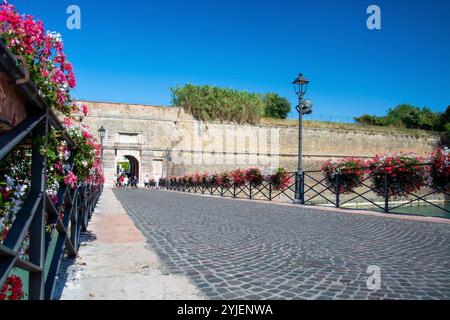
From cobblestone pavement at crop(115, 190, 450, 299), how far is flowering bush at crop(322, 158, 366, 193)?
431 cm

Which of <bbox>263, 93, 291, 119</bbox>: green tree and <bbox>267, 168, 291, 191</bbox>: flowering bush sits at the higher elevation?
<bbox>263, 93, 291, 119</bbox>: green tree

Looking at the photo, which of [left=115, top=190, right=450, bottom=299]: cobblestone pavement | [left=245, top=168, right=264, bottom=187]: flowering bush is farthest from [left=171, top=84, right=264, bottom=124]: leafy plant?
[left=115, top=190, right=450, bottom=299]: cobblestone pavement

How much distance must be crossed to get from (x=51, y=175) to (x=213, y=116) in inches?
1332

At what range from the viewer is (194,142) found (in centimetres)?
3462

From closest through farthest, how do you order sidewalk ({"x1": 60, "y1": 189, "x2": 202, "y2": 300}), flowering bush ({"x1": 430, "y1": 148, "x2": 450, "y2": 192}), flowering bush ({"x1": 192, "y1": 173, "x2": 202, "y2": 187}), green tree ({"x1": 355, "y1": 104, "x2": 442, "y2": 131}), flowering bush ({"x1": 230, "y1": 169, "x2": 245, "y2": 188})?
1. sidewalk ({"x1": 60, "y1": 189, "x2": 202, "y2": 300})
2. flowering bush ({"x1": 430, "y1": 148, "x2": 450, "y2": 192})
3. flowering bush ({"x1": 230, "y1": 169, "x2": 245, "y2": 188})
4. flowering bush ({"x1": 192, "y1": 173, "x2": 202, "y2": 187})
5. green tree ({"x1": 355, "y1": 104, "x2": 442, "y2": 131})

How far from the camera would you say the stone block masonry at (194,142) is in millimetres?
32750

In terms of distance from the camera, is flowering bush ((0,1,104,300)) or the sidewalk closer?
flowering bush ((0,1,104,300))

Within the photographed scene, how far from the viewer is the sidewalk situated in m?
2.07

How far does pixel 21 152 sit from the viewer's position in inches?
81.4

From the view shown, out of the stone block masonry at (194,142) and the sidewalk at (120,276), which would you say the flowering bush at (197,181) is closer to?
the stone block masonry at (194,142)

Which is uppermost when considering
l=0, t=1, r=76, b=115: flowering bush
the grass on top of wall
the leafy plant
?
the leafy plant

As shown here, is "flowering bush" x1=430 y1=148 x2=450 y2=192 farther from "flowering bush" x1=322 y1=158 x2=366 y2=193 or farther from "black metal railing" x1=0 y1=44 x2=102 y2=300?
"black metal railing" x1=0 y1=44 x2=102 y2=300

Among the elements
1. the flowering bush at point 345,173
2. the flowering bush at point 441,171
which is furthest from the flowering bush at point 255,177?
the flowering bush at point 441,171

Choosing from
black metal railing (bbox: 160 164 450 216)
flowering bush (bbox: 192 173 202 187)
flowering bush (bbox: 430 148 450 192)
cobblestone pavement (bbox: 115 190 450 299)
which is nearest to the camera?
cobblestone pavement (bbox: 115 190 450 299)
